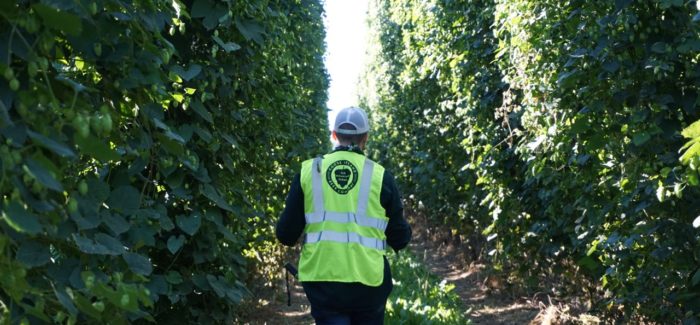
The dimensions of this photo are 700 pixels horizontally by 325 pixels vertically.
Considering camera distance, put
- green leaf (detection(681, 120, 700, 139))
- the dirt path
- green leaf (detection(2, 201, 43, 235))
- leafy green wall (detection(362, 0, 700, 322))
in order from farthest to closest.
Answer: the dirt path → leafy green wall (detection(362, 0, 700, 322)) → green leaf (detection(681, 120, 700, 139)) → green leaf (detection(2, 201, 43, 235))

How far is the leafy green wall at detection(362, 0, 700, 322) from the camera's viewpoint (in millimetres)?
3441

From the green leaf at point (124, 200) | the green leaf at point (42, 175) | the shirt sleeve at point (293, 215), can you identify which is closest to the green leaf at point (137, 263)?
the green leaf at point (124, 200)

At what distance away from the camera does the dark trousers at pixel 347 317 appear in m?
3.28

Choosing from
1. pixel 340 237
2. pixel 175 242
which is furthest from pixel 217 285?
pixel 340 237

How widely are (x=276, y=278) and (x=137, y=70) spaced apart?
6.76m

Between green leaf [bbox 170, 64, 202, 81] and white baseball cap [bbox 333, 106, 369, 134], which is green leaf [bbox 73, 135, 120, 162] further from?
white baseball cap [bbox 333, 106, 369, 134]

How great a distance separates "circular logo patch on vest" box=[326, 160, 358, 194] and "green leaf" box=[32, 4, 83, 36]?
190 centimetres

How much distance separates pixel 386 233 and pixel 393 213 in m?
0.14

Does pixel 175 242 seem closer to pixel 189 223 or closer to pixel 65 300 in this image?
pixel 189 223

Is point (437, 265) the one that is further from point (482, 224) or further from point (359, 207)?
point (359, 207)

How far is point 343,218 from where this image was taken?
325cm

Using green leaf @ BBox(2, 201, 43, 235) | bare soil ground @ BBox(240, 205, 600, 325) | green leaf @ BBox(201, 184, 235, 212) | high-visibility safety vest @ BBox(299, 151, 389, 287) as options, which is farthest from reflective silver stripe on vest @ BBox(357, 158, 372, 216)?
bare soil ground @ BBox(240, 205, 600, 325)

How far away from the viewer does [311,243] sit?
328 cm

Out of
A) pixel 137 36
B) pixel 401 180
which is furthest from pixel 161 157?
pixel 401 180
